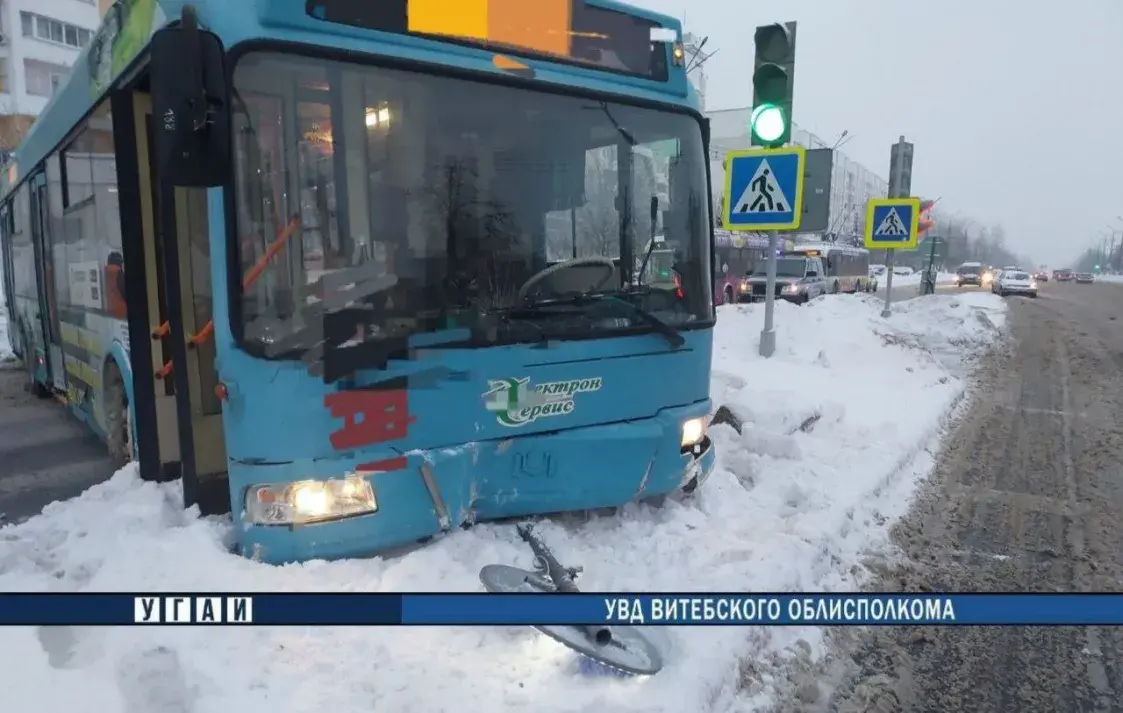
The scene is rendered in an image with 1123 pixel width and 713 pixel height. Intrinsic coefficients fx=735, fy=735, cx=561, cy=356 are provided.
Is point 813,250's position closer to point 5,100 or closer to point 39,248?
point 39,248

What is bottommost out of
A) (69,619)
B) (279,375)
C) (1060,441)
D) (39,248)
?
(1060,441)

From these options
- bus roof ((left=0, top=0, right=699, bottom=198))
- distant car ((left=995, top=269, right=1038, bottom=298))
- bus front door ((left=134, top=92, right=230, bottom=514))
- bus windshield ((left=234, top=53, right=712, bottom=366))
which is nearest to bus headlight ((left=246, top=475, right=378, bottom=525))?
bus front door ((left=134, top=92, right=230, bottom=514))

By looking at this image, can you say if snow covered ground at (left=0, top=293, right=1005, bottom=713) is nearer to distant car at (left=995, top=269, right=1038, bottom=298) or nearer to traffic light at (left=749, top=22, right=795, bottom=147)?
traffic light at (left=749, top=22, right=795, bottom=147)

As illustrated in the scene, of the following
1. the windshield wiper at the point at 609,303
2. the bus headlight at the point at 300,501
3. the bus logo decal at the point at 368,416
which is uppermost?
the windshield wiper at the point at 609,303

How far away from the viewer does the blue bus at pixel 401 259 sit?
315cm

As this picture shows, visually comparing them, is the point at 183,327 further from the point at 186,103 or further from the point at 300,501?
the point at 186,103

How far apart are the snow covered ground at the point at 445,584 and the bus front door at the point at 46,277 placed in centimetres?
334

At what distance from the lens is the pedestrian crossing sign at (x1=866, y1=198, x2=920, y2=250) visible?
14633mm

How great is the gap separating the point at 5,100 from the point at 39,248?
4200 centimetres

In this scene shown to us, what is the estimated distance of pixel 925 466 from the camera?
21.7 ft

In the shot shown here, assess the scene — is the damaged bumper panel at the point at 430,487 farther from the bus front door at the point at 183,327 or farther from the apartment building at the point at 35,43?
the apartment building at the point at 35,43

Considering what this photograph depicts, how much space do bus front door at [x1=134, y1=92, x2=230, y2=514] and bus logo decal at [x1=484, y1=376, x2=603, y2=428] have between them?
134 cm

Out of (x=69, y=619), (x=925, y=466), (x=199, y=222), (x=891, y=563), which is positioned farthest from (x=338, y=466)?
(x=925, y=466)

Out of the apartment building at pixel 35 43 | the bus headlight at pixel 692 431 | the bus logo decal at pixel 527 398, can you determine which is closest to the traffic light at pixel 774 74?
the bus headlight at pixel 692 431
